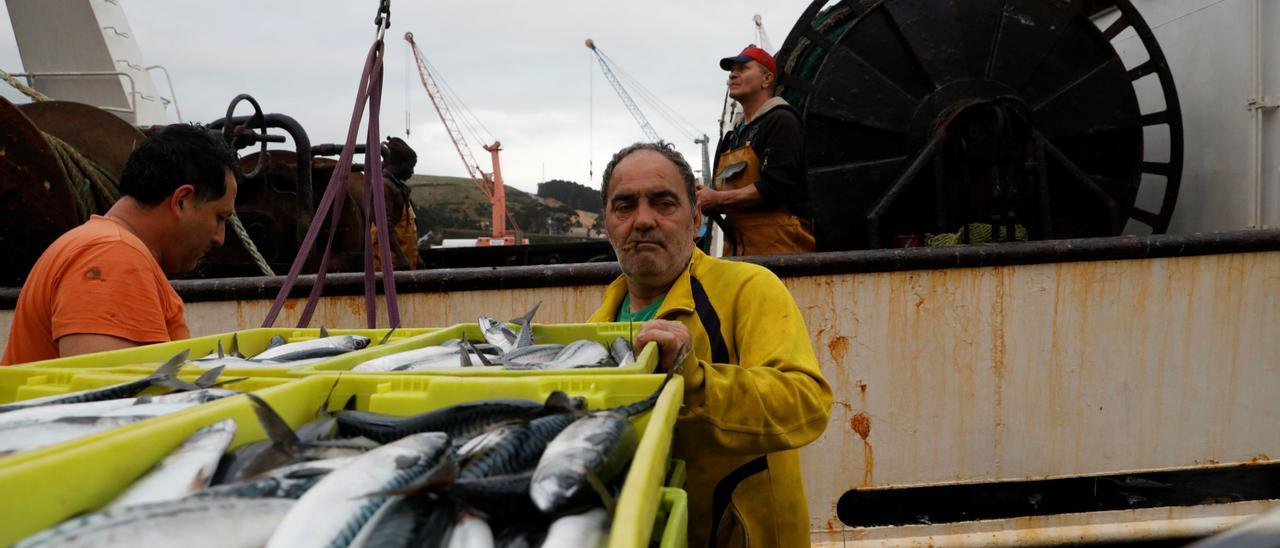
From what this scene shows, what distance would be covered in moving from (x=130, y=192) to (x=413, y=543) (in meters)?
2.46

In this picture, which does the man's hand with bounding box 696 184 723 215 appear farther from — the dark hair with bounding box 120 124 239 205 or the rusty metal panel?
the dark hair with bounding box 120 124 239 205

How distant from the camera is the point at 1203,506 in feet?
12.7

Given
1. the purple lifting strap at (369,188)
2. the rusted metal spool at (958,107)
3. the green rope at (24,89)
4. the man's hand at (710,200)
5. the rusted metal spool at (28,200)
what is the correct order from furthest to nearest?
the green rope at (24,89) < the rusted metal spool at (958,107) < the man's hand at (710,200) < the rusted metal spool at (28,200) < the purple lifting strap at (369,188)

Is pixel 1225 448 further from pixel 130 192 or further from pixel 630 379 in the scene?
pixel 130 192

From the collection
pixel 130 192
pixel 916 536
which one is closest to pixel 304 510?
pixel 130 192

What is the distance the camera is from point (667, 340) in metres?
1.71

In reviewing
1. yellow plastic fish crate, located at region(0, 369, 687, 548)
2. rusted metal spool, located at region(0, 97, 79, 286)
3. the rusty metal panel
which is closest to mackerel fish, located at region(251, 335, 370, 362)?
yellow plastic fish crate, located at region(0, 369, 687, 548)

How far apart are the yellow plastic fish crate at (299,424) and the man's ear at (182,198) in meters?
1.19

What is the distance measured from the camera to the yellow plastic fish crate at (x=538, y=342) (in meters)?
1.60

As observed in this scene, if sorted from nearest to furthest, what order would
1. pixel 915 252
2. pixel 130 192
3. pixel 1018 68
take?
pixel 130 192, pixel 915 252, pixel 1018 68

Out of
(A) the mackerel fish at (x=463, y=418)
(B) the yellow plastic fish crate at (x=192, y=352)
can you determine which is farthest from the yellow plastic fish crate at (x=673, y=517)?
(B) the yellow plastic fish crate at (x=192, y=352)

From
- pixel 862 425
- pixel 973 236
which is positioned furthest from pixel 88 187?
pixel 973 236

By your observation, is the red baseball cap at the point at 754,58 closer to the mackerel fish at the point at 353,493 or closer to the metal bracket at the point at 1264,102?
the metal bracket at the point at 1264,102

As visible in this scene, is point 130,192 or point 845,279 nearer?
point 130,192
